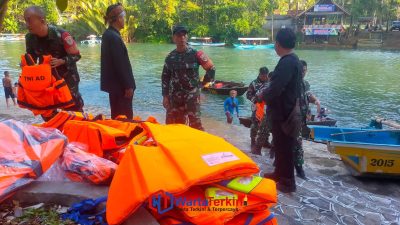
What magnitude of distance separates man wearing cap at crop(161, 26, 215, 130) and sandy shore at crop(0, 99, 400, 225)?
1.22 meters

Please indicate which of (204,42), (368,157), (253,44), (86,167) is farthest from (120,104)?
(204,42)

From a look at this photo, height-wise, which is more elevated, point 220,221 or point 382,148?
point 220,221

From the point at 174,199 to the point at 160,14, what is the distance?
5905cm

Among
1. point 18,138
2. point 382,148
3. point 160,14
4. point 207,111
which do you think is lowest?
point 207,111

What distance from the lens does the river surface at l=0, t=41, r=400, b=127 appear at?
17281 millimetres

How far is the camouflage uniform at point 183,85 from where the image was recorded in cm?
461

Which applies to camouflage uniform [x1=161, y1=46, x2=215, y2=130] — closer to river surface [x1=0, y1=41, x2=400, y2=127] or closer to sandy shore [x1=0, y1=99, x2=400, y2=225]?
sandy shore [x1=0, y1=99, x2=400, y2=225]

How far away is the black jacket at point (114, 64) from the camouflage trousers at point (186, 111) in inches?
30.7

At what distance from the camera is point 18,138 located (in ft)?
8.48

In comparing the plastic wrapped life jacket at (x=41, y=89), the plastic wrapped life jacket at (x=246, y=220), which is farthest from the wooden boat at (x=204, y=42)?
the plastic wrapped life jacket at (x=246, y=220)

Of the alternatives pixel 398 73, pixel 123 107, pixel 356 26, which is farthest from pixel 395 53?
pixel 123 107

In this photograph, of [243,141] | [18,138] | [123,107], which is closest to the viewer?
[18,138]

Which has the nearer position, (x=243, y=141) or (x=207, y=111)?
(x=243, y=141)

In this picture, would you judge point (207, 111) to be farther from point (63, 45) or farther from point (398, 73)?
point (398, 73)
